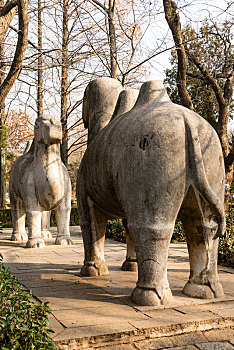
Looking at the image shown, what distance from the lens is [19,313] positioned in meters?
2.56

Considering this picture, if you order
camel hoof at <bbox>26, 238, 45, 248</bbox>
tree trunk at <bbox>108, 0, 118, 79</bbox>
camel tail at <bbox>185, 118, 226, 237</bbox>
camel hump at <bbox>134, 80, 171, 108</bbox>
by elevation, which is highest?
tree trunk at <bbox>108, 0, 118, 79</bbox>

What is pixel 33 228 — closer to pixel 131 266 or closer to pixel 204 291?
pixel 131 266

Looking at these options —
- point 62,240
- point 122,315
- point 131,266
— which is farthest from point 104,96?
point 62,240

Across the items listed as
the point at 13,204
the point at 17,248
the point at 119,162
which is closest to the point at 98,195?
the point at 119,162

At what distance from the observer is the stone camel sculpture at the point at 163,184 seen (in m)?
3.47

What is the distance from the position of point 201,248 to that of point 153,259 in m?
0.59

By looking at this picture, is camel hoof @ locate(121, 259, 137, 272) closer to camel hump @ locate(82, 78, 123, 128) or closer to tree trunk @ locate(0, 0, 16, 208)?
camel hump @ locate(82, 78, 123, 128)

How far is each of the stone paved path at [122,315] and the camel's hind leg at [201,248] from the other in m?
0.12

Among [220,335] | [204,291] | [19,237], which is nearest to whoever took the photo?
[220,335]

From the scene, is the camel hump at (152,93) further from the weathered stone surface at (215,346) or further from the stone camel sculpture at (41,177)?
the stone camel sculpture at (41,177)

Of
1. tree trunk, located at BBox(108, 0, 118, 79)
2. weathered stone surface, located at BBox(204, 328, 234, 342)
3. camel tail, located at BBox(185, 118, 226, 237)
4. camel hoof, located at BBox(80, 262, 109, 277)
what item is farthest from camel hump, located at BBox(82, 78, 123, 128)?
tree trunk, located at BBox(108, 0, 118, 79)

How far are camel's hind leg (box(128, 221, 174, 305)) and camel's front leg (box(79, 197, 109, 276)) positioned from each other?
139 centimetres

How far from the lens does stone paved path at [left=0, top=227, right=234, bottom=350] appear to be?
2.90m

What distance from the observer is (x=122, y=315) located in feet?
10.9
